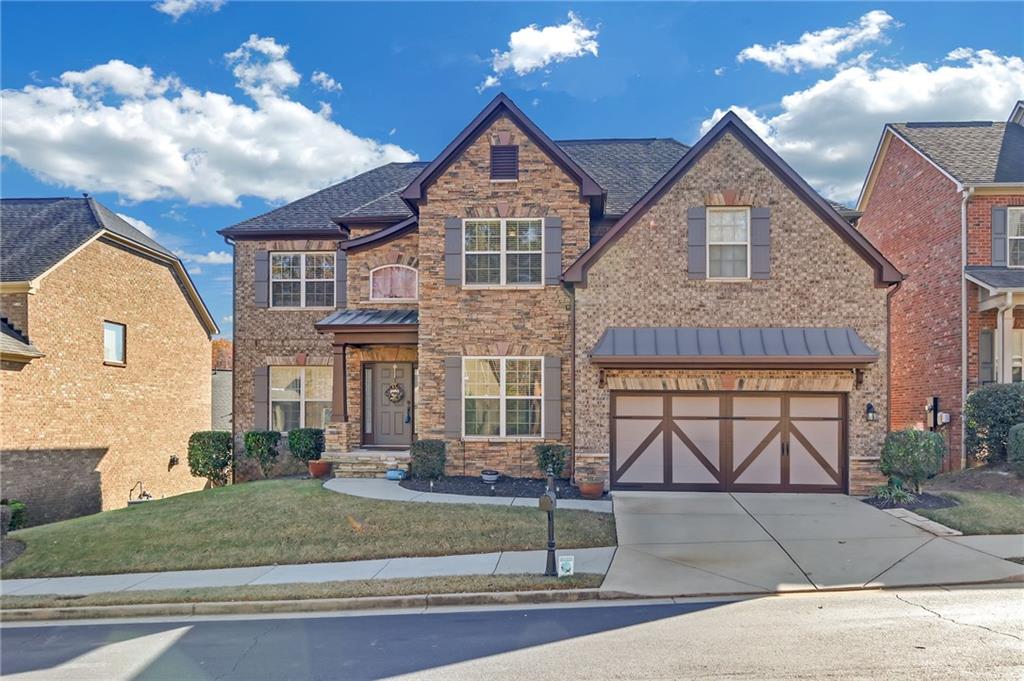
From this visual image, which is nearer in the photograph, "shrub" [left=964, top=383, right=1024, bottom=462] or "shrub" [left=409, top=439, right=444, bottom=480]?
"shrub" [left=964, top=383, right=1024, bottom=462]

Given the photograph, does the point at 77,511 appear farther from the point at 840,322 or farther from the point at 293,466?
the point at 840,322

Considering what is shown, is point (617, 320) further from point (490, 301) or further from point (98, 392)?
point (98, 392)

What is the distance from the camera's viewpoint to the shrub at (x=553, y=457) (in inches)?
560

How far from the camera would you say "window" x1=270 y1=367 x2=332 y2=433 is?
18.6 metres

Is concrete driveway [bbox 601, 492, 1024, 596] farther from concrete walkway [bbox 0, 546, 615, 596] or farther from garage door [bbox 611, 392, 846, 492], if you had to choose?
garage door [bbox 611, 392, 846, 492]

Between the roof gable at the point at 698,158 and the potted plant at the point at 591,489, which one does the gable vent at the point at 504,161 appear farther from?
the potted plant at the point at 591,489

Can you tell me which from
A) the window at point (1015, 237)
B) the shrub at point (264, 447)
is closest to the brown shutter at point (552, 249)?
the shrub at point (264, 447)

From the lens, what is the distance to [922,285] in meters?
17.9

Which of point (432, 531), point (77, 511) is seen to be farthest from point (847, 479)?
point (77, 511)

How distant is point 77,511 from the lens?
16.5 metres

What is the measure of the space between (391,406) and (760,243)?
9856 millimetres

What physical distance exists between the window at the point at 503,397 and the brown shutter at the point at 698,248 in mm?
3959

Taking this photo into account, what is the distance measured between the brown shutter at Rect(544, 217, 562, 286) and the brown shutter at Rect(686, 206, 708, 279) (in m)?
2.88

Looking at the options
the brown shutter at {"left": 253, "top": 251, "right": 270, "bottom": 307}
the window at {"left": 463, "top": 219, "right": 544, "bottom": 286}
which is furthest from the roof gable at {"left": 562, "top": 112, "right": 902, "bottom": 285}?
the brown shutter at {"left": 253, "top": 251, "right": 270, "bottom": 307}
